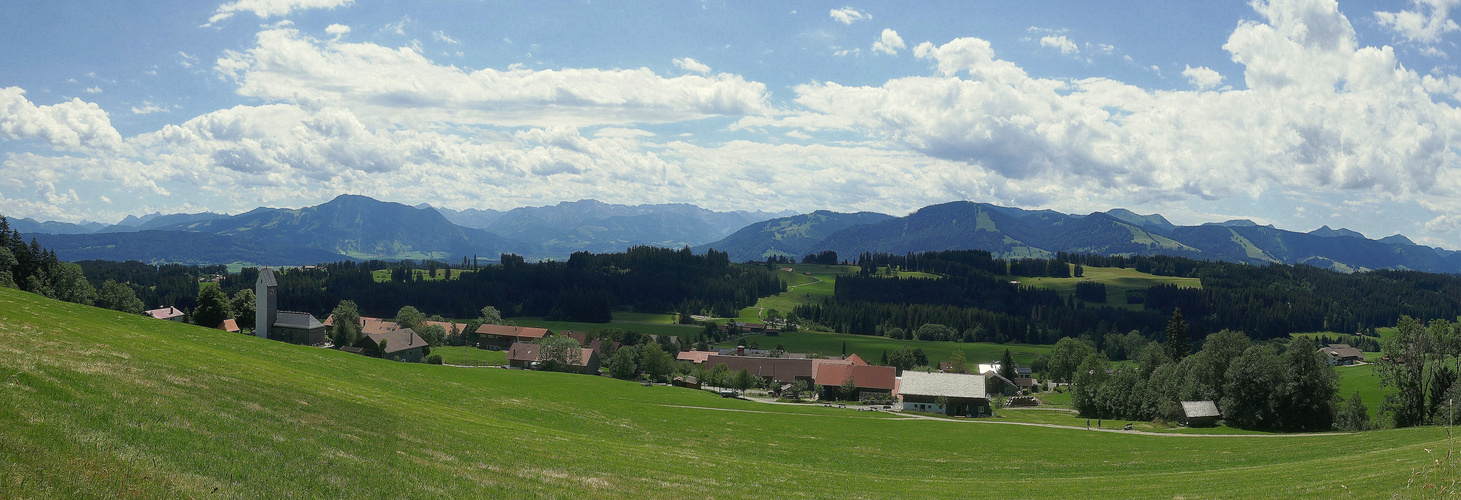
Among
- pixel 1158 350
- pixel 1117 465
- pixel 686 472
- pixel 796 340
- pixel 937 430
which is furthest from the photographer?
pixel 796 340

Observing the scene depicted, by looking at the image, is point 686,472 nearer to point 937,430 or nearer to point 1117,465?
point 1117,465

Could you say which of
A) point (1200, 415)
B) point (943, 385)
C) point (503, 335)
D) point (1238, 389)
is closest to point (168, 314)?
point (503, 335)

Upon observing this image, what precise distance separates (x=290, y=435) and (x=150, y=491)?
6.79 metres

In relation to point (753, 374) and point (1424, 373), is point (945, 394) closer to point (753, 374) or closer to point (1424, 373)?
point (753, 374)

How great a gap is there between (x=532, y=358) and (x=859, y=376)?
56335 mm

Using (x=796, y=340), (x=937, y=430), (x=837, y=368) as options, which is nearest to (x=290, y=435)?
(x=937, y=430)

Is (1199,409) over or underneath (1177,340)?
underneath

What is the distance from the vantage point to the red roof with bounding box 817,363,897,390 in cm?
10431

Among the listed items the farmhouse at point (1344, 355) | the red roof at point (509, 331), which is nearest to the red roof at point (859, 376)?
the red roof at point (509, 331)

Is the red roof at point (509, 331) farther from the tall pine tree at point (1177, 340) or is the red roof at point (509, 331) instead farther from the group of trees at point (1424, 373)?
the group of trees at point (1424, 373)

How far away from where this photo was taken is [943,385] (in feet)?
296

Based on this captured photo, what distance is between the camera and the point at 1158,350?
90.9 meters

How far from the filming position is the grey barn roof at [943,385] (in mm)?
87938

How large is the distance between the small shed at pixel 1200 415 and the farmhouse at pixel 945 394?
2255 centimetres
